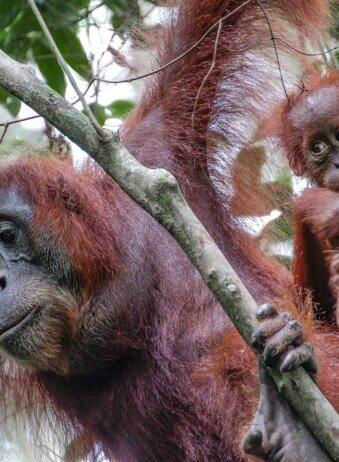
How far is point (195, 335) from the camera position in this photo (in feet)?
13.2

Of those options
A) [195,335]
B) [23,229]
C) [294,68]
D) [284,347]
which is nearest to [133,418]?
[195,335]

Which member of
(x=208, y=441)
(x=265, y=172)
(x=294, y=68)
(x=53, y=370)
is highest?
(x=294, y=68)

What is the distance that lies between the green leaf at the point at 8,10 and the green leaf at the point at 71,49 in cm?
40

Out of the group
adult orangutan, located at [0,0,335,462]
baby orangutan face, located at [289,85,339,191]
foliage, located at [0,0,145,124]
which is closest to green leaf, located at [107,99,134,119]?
foliage, located at [0,0,145,124]

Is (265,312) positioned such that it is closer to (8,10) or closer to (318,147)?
(318,147)

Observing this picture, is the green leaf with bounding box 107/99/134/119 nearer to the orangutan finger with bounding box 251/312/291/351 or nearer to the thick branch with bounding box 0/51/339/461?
the thick branch with bounding box 0/51/339/461

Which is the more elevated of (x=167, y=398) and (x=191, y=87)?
(x=191, y=87)

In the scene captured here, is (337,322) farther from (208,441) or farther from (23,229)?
(23,229)

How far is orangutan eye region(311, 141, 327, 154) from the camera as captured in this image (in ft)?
15.1

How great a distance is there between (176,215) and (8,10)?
2.77 m

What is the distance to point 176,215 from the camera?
286cm

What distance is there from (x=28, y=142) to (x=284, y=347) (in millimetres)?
2403

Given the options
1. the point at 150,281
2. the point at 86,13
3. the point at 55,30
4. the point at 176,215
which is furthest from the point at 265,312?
the point at 55,30

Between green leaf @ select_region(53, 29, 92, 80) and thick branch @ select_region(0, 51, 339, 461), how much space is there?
7.74 ft
